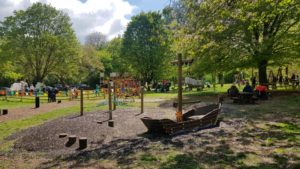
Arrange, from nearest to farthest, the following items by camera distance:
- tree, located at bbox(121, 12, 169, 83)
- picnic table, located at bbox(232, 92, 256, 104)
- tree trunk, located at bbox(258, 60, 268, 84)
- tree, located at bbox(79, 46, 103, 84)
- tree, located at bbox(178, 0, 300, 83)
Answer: picnic table, located at bbox(232, 92, 256, 104), tree, located at bbox(178, 0, 300, 83), tree trunk, located at bbox(258, 60, 268, 84), tree, located at bbox(121, 12, 169, 83), tree, located at bbox(79, 46, 103, 84)

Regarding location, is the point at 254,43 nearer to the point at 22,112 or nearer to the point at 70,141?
the point at 22,112

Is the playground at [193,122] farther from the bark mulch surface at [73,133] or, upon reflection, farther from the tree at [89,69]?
the tree at [89,69]

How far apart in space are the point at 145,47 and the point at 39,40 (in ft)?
53.8

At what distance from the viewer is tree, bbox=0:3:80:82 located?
46500mm

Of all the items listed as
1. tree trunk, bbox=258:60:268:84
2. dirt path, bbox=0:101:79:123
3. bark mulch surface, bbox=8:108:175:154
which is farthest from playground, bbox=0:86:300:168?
tree trunk, bbox=258:60:268:84

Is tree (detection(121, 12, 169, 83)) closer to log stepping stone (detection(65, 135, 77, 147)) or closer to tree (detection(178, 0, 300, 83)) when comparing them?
tree (detection(178, 0, 300, 83))

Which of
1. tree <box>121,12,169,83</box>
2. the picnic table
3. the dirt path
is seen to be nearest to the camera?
the dirt path

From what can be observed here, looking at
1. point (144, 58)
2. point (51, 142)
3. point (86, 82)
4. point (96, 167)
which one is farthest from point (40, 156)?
point (86, 82)

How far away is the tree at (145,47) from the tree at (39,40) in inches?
405

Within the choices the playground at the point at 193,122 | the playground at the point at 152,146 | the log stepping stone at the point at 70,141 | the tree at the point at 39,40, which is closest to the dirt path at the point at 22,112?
the playground at the point at 193,122

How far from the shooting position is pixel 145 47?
148 ft

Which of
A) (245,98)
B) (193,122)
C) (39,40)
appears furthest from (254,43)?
(39,40)

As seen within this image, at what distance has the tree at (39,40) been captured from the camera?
4650 centimetres

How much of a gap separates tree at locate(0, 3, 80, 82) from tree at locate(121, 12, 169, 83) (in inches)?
405
